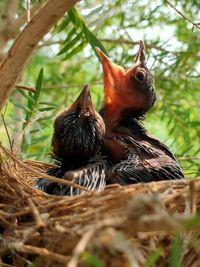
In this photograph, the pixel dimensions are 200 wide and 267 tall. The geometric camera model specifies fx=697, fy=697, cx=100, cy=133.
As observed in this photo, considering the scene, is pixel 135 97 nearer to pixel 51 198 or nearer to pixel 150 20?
pixel 150 20

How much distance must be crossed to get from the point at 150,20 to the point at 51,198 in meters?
1.34

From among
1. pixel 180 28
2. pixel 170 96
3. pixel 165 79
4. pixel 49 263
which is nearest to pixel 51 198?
pixel 49 263

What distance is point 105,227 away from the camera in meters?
0.90

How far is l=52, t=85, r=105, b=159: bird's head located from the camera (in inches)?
71.9

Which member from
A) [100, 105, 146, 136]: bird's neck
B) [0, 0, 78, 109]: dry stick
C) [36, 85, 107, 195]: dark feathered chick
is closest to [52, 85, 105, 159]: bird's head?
Result: [36, 85, 107, 195]: dark feathered chick

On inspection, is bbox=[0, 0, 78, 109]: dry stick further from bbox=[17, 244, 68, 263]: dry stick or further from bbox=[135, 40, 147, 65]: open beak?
bbox=[135, 40, 147, 65]: open beak

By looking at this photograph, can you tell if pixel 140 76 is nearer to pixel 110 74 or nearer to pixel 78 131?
pixel 110 74

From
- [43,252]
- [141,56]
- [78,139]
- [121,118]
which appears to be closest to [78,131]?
[78,139]

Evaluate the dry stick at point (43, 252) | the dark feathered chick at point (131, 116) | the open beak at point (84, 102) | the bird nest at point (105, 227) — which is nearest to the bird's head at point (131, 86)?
the dark feathered chick at point (131, 116)

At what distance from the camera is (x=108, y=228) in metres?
0.90

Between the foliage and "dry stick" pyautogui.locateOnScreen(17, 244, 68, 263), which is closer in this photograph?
"dry stick" pyautogui.locateOnScreen(17, 244, 68, 263)

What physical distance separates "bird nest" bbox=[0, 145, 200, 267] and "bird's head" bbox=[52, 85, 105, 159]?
0.29 m

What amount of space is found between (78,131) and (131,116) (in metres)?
0.31

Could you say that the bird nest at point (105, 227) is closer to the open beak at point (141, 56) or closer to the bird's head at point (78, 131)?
the bird's head at point (78, 131)
